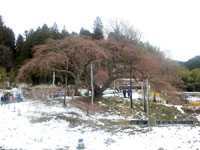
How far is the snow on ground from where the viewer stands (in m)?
7.79

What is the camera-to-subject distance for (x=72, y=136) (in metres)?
9.13

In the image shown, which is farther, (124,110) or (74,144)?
(124,110)

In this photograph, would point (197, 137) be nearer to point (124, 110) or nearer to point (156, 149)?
point (156, 149)

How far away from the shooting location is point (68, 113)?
43.0 ft

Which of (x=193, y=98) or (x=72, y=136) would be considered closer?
(x=72, y=136)

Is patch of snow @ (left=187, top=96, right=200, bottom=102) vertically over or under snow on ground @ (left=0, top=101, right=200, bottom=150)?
over

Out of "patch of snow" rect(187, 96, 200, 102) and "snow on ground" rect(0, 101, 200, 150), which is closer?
"snow on ground" rect(0, 101, 200, 150)

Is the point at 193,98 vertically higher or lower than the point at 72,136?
higher

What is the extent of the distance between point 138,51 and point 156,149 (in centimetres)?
983

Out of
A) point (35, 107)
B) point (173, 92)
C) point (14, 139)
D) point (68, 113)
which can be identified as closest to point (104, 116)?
point (68, 113)

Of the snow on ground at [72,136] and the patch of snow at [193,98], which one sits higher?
the patch of snow at [193,98]

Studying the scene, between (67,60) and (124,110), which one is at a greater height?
(67,60)

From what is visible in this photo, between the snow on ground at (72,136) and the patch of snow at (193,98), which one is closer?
the snow on ground at (72,136)

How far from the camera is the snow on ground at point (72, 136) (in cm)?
779
